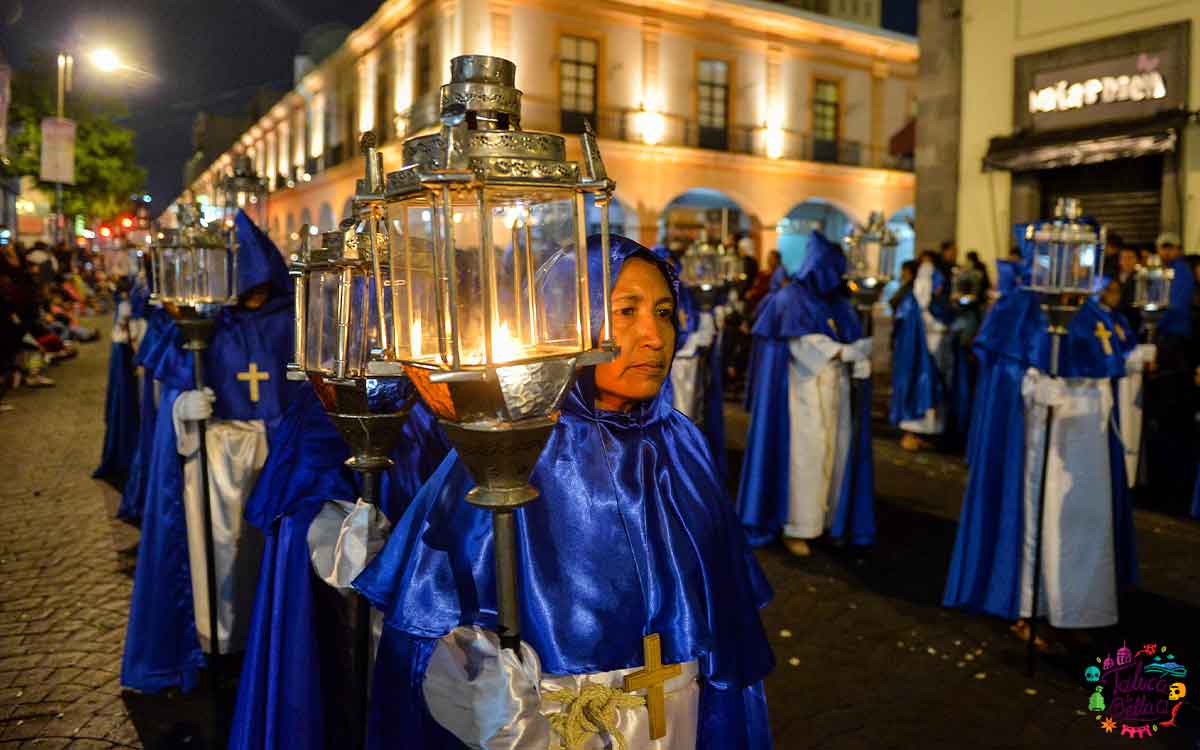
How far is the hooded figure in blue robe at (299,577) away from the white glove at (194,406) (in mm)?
1409

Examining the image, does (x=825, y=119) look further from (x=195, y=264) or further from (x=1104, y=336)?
(x=195, y=264)

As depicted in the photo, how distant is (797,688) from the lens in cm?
440

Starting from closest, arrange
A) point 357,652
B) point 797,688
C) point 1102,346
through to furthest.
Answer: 1. point 357,652
2. point 797,688
3. point 1102,346

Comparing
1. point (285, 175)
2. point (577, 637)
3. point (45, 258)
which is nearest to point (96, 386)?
point (45, 258)

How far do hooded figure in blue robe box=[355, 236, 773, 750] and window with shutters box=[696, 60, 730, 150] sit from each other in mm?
26773

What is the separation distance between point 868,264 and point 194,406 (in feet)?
16.1

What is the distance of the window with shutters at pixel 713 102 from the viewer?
27.7 metres

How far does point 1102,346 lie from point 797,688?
2468 mm

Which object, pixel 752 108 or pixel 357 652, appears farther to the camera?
pixel 752 108

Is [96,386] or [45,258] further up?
[45,258]

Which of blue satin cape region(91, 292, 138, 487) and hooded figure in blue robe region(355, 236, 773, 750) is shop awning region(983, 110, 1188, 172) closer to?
blue satin cape region(91, 292, 138, 487)

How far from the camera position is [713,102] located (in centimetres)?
2809

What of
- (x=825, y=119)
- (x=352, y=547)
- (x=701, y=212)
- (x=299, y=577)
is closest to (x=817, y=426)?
(x=299, y=577)

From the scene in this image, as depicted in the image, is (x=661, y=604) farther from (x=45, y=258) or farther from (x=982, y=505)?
(x=45, y=258)
